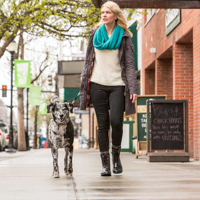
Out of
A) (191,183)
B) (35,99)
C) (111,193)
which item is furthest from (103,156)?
(35,99)

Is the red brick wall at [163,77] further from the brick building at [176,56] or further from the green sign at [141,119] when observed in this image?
the green sign at [141,119]

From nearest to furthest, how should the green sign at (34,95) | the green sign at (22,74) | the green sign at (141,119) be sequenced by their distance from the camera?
1. the green sign at (141,119)
2. the green sign at (22,74)
3. the green sign at (34,95)

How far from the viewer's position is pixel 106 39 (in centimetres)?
607

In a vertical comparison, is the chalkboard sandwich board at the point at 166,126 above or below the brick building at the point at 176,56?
below

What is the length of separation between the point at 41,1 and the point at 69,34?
6.28 feet

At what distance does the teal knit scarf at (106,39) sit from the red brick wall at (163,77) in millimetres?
10953

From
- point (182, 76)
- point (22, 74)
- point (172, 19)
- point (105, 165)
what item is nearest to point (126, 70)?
point (105, 165)

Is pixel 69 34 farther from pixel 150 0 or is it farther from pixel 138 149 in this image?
pixel 150 0

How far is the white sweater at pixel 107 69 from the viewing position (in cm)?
603

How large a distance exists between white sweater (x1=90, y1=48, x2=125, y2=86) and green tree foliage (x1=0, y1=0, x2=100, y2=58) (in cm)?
1047

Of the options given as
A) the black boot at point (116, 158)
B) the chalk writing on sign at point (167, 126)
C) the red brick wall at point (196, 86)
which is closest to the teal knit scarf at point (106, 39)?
the black boot at point (116, 158)

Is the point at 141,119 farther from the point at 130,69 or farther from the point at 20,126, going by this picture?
the point at 20,126

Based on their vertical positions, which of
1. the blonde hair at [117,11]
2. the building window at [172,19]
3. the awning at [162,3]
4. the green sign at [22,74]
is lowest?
the blonde hair at [117,11]

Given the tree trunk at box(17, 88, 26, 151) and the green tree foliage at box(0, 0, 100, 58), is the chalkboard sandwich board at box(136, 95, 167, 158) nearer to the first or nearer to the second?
the green tree foliage at box(0, 0, 100, 58)
